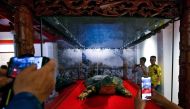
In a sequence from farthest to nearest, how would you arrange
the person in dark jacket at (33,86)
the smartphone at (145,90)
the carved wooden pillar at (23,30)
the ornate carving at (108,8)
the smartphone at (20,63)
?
the ornate carving at (108,8), the carved wooden pillar at (23,30), the smartphone at (145,90), the smartphone at (20,63), the person in dark jacket at (33,86)

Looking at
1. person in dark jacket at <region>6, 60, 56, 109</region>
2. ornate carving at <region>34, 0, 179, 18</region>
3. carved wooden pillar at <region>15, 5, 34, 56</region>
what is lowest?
person in dark jacket at <region>6, 60, 56, 109</region>

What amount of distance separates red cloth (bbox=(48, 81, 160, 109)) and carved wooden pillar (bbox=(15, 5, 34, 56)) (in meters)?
0.73

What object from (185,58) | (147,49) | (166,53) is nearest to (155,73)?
(147,49)

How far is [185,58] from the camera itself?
73.1 inches

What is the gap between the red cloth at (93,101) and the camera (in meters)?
2.28

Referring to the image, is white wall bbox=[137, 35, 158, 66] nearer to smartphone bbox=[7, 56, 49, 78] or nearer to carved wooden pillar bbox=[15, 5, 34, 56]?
carved wooden pillar bbox=[15, 5, 34, 56]

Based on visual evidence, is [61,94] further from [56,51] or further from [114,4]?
[114,4]

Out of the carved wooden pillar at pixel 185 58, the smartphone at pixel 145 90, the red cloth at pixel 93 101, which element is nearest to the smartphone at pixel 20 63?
the smartphone at pixel 145 90

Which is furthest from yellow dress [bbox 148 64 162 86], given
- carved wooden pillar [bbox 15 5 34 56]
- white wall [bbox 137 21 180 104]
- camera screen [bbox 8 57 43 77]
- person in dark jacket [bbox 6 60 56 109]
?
person in dark jacket [bbox 6 60 56 109]

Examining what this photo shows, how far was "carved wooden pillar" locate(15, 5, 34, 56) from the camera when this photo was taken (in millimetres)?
1647

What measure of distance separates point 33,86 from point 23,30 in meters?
1.24

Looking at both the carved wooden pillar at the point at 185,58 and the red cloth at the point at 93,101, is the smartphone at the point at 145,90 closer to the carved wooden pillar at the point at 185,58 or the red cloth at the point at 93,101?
the carved wooden pillar at the point at 185,58

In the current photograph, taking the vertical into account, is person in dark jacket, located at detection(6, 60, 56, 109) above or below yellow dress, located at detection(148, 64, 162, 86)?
above

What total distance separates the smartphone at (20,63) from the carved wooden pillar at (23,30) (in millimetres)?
1011
